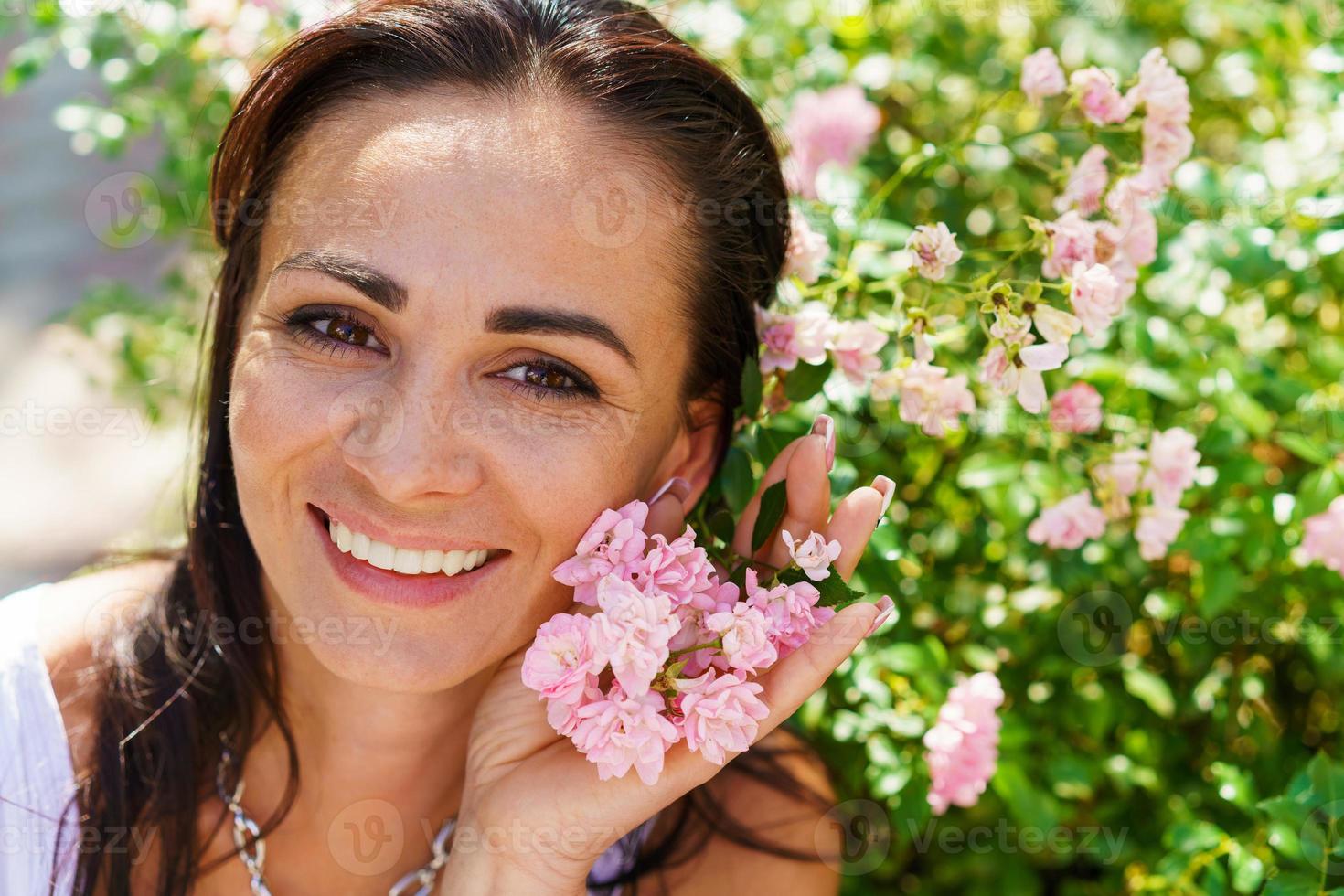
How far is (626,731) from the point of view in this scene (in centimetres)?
140

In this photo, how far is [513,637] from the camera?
1671 millimetres

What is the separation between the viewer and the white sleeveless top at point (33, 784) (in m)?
1.83

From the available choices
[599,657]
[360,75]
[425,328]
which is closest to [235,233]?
[360,75]

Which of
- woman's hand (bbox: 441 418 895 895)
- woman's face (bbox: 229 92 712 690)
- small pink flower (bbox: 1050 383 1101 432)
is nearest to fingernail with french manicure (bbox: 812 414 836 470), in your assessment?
woman's hand (bbox: 441 418 895 895)

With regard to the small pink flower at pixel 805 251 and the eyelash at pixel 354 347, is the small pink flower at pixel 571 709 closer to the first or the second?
the eyelash at pixel 354 347

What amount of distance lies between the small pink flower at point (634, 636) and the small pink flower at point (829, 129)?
111 cm

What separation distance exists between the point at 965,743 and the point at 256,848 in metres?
1.07

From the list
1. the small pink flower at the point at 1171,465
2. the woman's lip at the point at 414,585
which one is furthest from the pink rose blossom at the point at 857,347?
the woman's lip at the point at 414,585

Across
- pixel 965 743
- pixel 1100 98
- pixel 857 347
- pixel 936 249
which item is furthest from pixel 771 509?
pixel 1100 98

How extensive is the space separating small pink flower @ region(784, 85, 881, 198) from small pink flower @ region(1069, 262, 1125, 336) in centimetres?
78

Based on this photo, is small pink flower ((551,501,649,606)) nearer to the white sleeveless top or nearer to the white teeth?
the white teeth

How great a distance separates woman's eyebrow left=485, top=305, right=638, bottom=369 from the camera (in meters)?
1.50

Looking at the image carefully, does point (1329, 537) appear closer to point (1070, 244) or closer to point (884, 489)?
point (1070, 244)

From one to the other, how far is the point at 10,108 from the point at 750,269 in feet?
18.9
